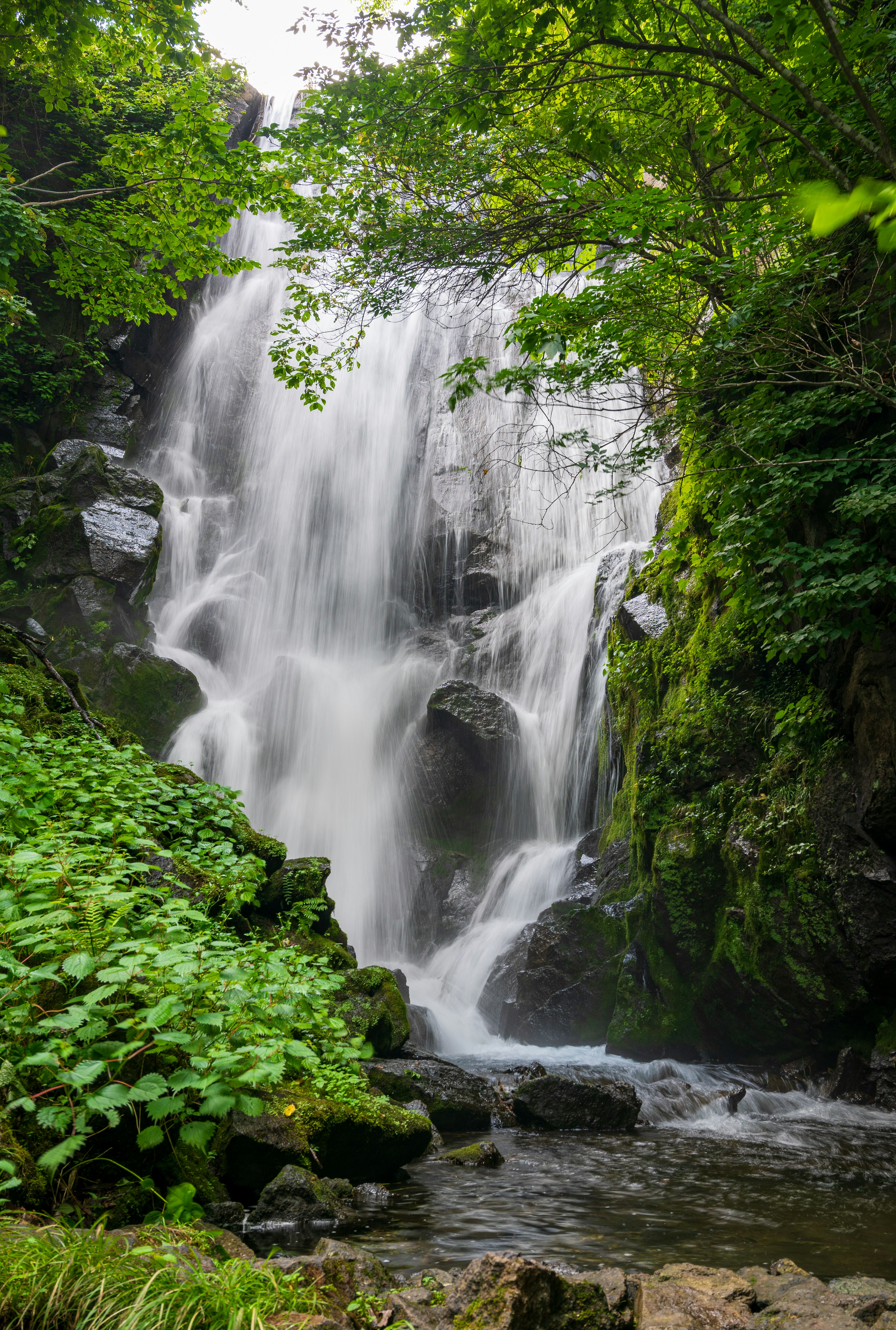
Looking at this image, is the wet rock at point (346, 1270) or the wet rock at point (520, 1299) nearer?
the wet rock at point (520, 1299)

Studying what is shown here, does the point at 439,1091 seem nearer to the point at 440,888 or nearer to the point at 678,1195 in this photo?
the point at 678,1195

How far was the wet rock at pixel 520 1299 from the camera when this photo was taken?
2695 millimetres

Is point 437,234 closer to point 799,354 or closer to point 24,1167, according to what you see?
point 799,354

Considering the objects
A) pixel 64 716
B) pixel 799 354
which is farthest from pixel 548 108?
pixel 64 716

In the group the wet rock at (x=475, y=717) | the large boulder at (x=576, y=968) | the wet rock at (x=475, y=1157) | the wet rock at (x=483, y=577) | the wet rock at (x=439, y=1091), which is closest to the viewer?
the wet rock at (x=475, y=1157)

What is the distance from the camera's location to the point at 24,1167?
9.37 ft

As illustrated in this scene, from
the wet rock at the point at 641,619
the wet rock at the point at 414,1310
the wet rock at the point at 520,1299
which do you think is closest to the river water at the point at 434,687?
the wet rock at the point at 414,1310

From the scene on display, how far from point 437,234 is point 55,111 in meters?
19.0

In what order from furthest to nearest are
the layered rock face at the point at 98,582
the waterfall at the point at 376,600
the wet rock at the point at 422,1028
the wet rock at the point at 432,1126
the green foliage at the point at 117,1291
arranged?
the layered rock face at the point at 98,582 < the waterfall at the point at 376,600 < the wet rock at the point at 422,1028 < the wet rock at the point at 432,1126 < the green foliage at the point at 117,1291

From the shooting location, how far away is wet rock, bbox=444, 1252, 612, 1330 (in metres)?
2.70

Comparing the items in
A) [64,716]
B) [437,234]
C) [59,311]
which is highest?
[59,311]

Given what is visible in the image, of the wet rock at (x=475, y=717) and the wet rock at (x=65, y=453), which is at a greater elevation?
the wet rock at (x=65, y=453)

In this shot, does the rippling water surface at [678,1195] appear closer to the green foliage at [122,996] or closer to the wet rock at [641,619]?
the green foliage at [122,996]

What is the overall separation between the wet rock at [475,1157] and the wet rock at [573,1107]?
1208mm
